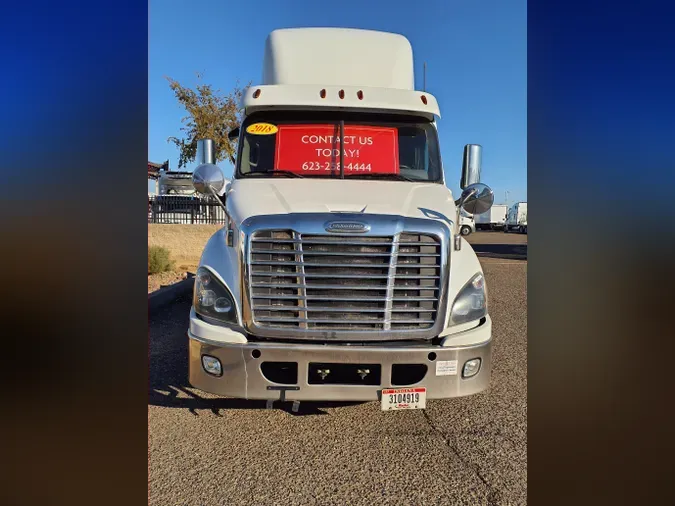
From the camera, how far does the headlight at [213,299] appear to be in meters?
3.03

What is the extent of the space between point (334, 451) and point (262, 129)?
3068 millimetres

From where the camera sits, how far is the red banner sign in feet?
13.3

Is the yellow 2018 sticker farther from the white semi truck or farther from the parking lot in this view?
the parking lot

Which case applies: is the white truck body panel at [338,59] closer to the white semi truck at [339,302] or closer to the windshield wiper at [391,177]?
the windshield wiper at [391,177]

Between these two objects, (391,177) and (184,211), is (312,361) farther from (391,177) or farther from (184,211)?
(184,211)

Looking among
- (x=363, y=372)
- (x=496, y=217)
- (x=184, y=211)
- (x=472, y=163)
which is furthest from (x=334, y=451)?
(x=496, y=217)

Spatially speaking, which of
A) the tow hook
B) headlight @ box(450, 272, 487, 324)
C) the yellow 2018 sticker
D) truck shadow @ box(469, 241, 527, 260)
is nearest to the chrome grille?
headlight @ box(450, 272, 487, 324)

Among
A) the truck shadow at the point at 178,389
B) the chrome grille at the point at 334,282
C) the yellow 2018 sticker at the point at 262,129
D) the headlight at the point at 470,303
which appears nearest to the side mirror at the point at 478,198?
the headlight at the point at 470,303

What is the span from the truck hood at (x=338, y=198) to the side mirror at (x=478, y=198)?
145mm

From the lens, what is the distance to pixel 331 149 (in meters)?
4.10

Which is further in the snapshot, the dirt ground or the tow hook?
the dirt ground
